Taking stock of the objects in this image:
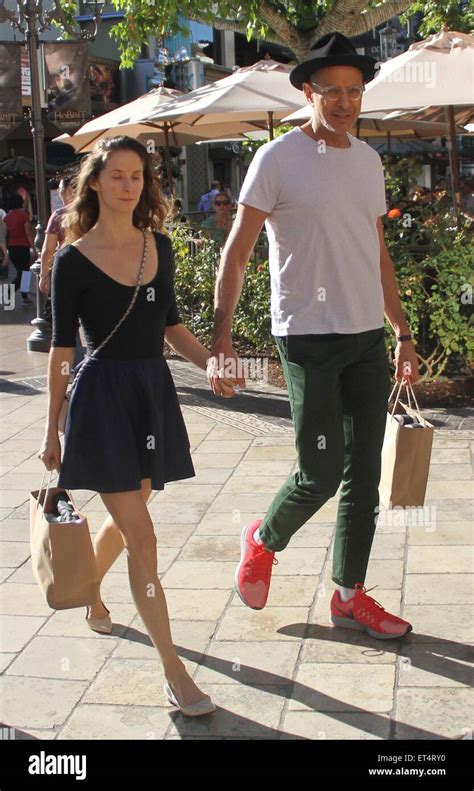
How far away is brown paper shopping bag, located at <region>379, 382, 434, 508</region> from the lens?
4.07m

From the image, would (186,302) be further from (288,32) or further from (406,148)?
(406,148)

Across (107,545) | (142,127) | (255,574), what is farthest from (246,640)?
(142,127)

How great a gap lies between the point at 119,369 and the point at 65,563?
64 cm

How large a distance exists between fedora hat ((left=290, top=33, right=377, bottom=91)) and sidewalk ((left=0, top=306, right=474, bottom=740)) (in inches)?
80.2

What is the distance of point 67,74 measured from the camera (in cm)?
1717

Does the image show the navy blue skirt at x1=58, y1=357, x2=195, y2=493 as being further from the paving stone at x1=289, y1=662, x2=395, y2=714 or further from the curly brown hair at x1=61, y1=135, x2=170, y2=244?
the paving stone at x1=289, y1=662, x2=395, y2=714

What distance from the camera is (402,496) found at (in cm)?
410

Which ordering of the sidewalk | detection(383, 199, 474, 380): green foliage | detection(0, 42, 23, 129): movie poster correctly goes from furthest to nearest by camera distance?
detection(0, 42, 23, 129): movie poster < detection(383, 199, 474, 380): green foliage < the sidewalk

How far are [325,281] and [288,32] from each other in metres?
10.0

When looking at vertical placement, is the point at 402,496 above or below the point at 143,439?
below

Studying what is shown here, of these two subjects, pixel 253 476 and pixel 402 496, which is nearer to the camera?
pixel 402 496

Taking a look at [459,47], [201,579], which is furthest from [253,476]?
[459,47]

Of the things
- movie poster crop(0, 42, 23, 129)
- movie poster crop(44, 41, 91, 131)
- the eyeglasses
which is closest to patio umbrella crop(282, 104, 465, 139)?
movie poster crop(44, 41, 91, 131)

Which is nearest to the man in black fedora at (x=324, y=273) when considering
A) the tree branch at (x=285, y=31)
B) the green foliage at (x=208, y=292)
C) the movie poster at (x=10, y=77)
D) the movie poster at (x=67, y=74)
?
the green foliage at (x=208, y=292)
